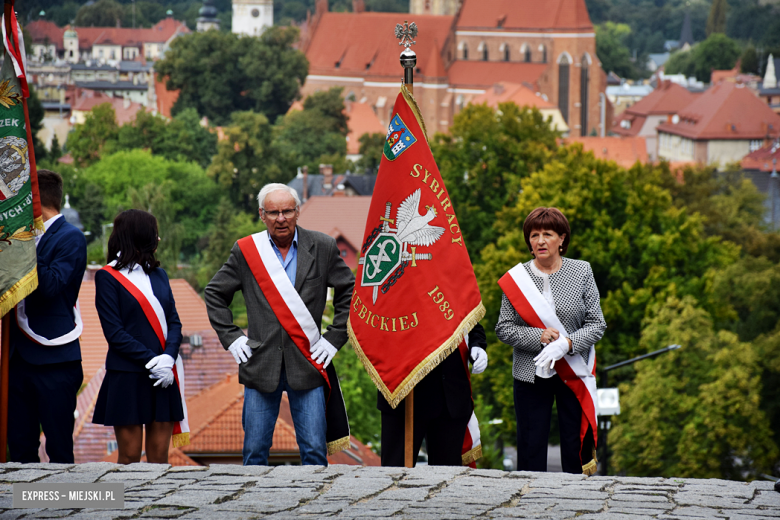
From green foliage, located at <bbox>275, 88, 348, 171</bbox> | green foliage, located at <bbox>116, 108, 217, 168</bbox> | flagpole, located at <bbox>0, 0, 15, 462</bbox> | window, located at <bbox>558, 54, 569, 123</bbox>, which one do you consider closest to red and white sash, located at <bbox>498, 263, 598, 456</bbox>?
flagpole, located at <bbox>0, 0, 15, 462</bbox>

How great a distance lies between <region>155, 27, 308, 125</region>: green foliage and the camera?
10019cm

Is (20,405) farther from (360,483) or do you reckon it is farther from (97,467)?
(360,483)

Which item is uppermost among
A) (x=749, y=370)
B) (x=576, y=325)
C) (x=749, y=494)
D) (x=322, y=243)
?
(x=322, y=243)

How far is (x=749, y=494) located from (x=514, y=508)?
4.26 ft

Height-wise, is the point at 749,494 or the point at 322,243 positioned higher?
the point at 322,243

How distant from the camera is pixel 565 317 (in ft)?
22.7

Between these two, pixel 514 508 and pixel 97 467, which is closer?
pixel 514 508

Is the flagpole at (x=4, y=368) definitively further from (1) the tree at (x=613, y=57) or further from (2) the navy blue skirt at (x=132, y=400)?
(1) the tree at (x=613, y=57)

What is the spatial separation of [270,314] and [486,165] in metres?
37.4

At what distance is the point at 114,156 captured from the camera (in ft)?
281

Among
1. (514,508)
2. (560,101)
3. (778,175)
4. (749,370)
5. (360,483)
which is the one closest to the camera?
(514,508)

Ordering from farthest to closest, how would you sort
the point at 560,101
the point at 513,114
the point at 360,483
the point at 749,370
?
the point at 560,101 → the point at 513,114 → the point at 749,370 → the point at 360,483

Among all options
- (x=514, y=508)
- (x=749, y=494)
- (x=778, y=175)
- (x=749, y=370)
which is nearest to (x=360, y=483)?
(x=514, y=508)

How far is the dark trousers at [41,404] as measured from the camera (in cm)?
675
